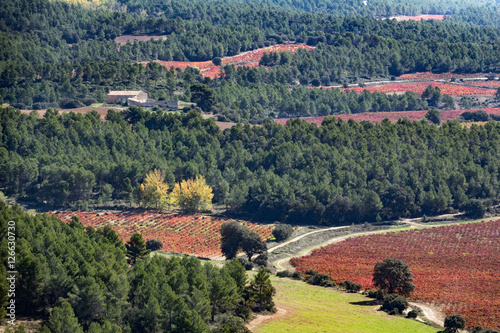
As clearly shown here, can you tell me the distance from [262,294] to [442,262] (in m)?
37.4

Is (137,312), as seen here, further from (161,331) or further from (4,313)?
(4,313)

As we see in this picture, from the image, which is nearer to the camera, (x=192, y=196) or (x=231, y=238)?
Answer: (x=231, y=238)

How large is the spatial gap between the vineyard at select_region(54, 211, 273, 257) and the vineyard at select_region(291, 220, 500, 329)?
593 inches

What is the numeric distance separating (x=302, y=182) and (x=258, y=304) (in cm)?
6568

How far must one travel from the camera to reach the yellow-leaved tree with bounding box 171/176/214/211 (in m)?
133

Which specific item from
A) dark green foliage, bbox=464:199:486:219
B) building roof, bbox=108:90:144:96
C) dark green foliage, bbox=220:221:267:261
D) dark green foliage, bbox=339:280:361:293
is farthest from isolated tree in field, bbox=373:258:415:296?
building roof, bbox=108:90:144:96

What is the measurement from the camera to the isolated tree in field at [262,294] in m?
76.8

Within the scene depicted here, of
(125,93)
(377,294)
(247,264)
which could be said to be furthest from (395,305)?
(125,93)

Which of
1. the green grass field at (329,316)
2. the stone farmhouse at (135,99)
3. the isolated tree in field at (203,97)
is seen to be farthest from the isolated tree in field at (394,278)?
the stone farmhouse at (135,99)

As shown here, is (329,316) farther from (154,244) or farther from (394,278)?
(154,244)

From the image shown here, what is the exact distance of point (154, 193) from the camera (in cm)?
13475

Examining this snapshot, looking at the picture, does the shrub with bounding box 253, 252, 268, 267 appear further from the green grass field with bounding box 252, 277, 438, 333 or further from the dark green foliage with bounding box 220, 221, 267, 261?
the green grass field with bounding box 252, 277, 438, 333

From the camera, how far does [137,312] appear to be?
68875 mm

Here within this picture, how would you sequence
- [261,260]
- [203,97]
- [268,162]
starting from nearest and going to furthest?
[261,260] < [268,162] < [203,97]
